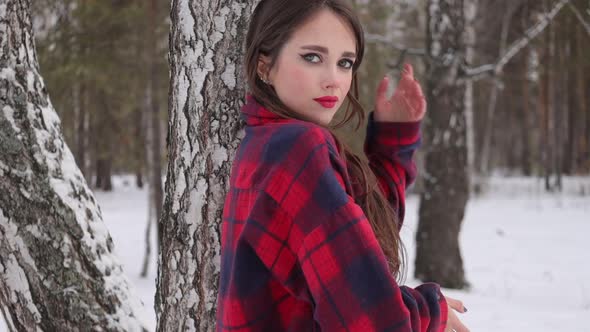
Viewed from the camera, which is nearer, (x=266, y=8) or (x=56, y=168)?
(x=266, y=8)

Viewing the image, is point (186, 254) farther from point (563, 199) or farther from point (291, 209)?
point (563, 199)

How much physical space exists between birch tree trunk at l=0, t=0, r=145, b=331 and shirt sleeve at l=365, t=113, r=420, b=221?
108 centimetres

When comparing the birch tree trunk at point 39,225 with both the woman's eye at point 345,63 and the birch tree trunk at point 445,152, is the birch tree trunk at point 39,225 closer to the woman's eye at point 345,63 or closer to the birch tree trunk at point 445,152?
the woman's eye at point 345,63

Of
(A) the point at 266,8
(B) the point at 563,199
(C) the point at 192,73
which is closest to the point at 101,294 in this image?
(C) the point at 192,73

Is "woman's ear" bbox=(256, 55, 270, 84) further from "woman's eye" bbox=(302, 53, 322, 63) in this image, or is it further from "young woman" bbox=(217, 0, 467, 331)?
"woman's eye" bbox=(302, 53, 322, 63)

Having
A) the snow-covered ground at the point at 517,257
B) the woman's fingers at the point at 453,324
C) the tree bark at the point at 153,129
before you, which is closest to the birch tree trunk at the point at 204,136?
the snow-covered ground at the point at 517,257

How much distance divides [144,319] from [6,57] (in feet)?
3.63

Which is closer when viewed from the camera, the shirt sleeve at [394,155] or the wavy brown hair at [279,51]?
the wavy brown hair at [279,51]

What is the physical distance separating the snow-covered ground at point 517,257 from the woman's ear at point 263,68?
0.66 meters

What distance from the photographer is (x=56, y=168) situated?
215cm

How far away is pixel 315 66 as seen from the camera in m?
1.54

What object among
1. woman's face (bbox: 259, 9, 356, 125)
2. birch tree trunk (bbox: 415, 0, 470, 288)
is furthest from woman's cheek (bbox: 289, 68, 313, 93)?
birch tree trunk (bbox: 415, 0, 470, 288)

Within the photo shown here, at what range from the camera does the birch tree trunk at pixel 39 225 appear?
203cm

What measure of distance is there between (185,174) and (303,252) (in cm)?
74
